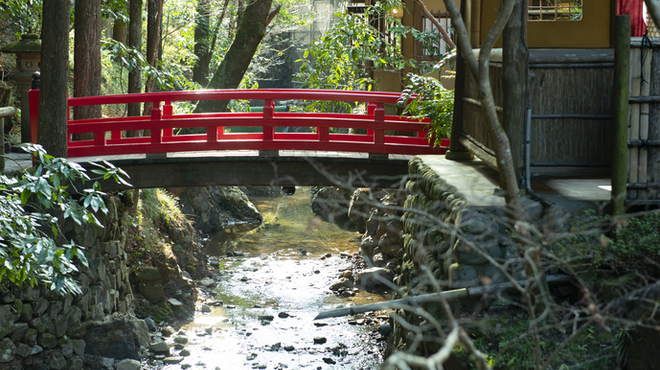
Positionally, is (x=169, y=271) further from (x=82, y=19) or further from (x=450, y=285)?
(x=450, y=285)

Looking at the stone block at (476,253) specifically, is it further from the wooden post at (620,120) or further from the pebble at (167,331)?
the pebble at (167,331)

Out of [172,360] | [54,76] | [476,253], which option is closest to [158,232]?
[172,360]

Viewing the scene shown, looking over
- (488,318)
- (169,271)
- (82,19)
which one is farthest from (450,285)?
(169,271)

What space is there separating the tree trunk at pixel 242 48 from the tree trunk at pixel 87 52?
118 inches

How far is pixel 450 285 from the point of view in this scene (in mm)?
5199

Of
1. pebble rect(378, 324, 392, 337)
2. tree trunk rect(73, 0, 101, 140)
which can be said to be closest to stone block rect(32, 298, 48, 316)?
tree trunk rect(73, 0, 101, 140)

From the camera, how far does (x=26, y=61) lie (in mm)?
10453

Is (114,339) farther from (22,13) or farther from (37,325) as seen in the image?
(22,13)

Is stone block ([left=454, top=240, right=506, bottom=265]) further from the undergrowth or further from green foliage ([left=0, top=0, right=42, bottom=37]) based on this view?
green foliage ([left=0, top=0, right=42, bottom=37])

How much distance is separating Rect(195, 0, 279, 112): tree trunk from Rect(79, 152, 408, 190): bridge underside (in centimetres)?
373

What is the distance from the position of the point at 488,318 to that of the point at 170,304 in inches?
300

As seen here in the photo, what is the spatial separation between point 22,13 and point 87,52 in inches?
112

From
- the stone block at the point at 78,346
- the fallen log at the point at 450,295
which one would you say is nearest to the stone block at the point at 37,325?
the stone block at the point at 78,346

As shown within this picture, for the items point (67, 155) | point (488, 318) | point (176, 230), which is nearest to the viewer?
point (488, 318)
